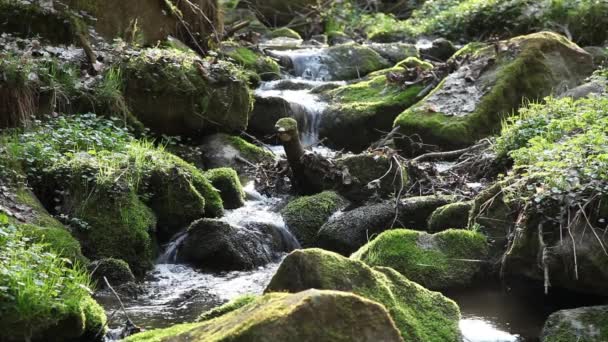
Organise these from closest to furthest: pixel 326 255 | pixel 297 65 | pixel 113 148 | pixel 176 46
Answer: pixel 326 255 → pixel 113 148 → pixel 176 46 → pixel 297 65

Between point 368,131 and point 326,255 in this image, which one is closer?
point 326,255

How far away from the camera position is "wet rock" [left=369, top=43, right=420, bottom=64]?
16.0m

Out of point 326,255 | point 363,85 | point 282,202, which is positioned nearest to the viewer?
point 326,255

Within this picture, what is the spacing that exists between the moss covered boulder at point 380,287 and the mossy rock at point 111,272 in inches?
97.1

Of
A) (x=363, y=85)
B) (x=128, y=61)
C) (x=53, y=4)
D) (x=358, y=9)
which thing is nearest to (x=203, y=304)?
(x=128, y=61)

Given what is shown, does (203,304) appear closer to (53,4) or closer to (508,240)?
(508,240)

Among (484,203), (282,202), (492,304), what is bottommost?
(282,202)

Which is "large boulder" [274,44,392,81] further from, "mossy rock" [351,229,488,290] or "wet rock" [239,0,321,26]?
"mossy rock" [351,229,488,290]

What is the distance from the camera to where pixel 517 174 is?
7223mm

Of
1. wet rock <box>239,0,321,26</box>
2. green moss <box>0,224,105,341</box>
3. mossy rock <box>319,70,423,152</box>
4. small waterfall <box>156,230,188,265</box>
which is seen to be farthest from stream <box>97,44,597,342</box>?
wet rock <box>239,0,321,26</box>

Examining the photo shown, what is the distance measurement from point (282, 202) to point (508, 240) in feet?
10.8

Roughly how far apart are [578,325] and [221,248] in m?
3.55

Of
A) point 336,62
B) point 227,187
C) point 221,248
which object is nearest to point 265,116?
point 227,187

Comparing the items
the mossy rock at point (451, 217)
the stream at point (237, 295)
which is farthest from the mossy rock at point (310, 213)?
the mossy rock at point (451, 217)
